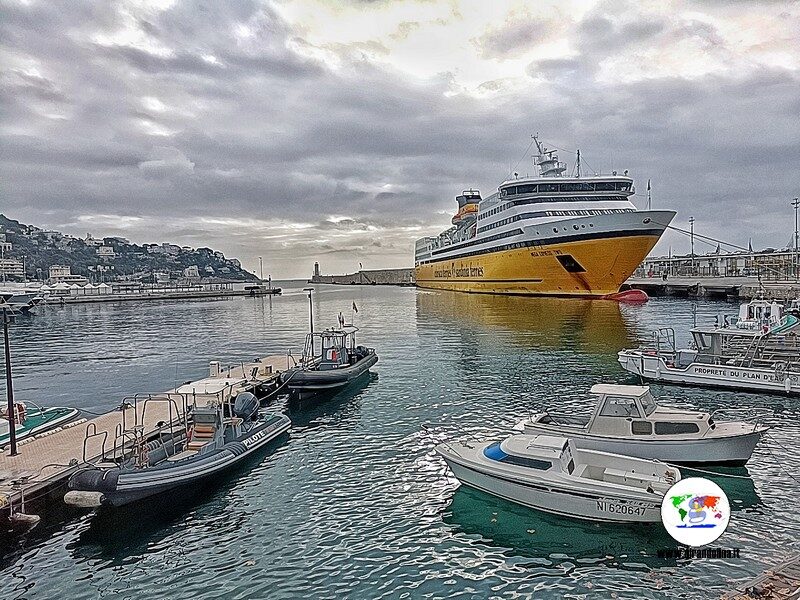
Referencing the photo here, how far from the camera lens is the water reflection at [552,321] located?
128ft

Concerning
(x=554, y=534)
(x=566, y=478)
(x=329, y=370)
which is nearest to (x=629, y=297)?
(x=329, y=370)

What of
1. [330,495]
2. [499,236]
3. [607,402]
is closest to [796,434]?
[607,402]

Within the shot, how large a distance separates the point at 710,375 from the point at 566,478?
52.8 ft

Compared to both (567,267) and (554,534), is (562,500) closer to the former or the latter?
(554,534)

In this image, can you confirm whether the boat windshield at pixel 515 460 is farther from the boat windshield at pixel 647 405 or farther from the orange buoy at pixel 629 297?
the orange buoy at pixel 629 297

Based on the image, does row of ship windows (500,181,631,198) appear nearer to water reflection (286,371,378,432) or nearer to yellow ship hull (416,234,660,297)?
yellow ship hull (416,234,660,297)

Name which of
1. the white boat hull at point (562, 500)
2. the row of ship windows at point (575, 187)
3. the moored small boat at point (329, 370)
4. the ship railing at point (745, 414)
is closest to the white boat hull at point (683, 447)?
the white boat hull at point (562, 500)

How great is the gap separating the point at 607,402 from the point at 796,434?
26.2ft

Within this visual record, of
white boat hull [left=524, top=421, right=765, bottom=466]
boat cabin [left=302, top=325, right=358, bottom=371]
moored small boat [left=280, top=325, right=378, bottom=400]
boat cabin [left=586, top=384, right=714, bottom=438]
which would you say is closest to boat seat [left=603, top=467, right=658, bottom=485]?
white boat hull [left=524, top=421, right=765, bottom=466]

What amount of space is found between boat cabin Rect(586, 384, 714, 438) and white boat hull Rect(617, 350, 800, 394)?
403 inches

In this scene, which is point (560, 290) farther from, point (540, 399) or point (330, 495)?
point (330, 495)

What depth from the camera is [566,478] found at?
481 inches

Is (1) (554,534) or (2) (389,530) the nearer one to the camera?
(1) (554,534)

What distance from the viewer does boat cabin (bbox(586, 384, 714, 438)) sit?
14922 millimetres
